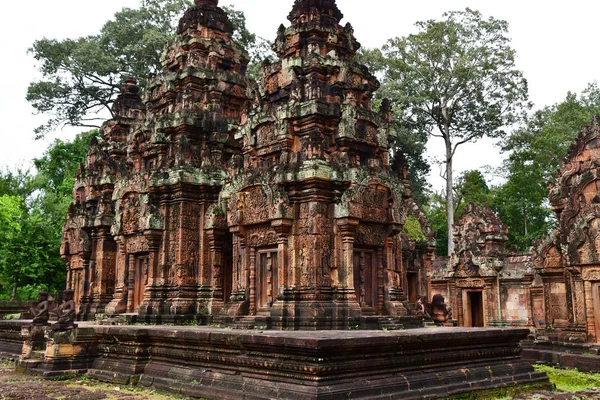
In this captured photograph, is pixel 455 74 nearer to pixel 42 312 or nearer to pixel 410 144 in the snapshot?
pixel 410 144

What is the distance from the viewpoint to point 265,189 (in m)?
11.0

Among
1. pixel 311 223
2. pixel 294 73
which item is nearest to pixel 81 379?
pixel 311 223

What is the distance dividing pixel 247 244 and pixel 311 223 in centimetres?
175

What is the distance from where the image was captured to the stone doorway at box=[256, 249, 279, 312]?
36.0ft

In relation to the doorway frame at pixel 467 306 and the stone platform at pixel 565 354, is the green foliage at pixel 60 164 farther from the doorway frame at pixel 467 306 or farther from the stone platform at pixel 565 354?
the stone platform at pixel 565 354

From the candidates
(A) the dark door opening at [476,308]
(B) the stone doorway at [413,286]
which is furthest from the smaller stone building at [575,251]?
(A) the dark door opening at [476,308]

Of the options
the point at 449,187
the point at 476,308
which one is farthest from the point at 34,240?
the point at 449,187

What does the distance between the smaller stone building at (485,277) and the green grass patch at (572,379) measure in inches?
245

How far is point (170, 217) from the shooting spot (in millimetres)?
13750

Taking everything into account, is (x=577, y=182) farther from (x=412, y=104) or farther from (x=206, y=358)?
(x=412, y=104)

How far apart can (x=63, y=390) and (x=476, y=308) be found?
16321 millimetres

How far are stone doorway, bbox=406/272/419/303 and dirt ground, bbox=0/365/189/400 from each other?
1108 cm

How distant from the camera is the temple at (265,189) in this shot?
10461mm

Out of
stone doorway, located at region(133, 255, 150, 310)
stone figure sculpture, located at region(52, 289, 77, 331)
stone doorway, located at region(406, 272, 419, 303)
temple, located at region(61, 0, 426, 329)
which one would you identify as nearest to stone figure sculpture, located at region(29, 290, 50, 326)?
stone figure sculpture, located at region(52, 289, 77, 331)
